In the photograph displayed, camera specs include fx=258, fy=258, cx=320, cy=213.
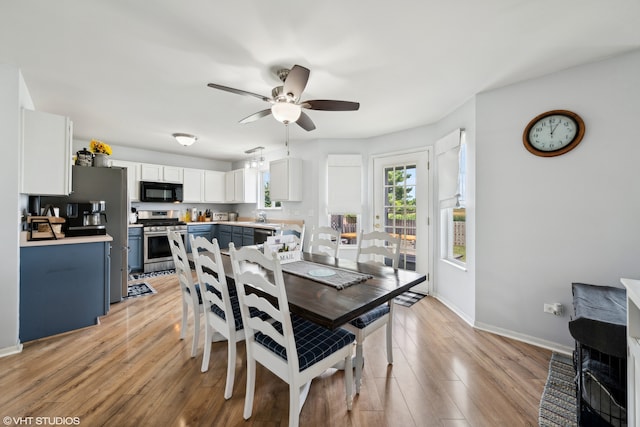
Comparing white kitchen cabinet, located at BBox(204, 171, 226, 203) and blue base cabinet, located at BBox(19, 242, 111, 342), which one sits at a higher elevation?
white kitchen cabinet, located at BBox(204, 171, 226, 203)

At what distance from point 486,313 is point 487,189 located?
4.15ft

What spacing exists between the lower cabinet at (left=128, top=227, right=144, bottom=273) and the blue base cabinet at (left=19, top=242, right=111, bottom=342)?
2020 millimetres

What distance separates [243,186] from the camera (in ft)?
18.6

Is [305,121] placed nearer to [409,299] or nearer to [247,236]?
[409,299]

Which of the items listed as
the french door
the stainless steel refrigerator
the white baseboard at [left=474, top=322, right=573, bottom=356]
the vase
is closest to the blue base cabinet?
the stainless steel refrigerator

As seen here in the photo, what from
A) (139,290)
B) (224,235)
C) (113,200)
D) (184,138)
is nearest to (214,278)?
(113,200)

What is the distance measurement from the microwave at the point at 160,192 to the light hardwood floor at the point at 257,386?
3.10 m

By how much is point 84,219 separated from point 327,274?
2974 mm

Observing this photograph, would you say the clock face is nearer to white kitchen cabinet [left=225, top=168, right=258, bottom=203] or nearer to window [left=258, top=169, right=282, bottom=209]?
window [left=258, top=169, right=282, bottom=209]

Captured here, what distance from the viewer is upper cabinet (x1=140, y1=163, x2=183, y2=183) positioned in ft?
16.5

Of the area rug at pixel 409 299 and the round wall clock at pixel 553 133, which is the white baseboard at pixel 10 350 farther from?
the round wall clock at pixel 553 133

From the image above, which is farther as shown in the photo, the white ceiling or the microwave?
the microwave

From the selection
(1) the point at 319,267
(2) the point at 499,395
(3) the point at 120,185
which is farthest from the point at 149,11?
(2) the point at 499,395

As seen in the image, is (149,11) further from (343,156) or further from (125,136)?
(125,136)
